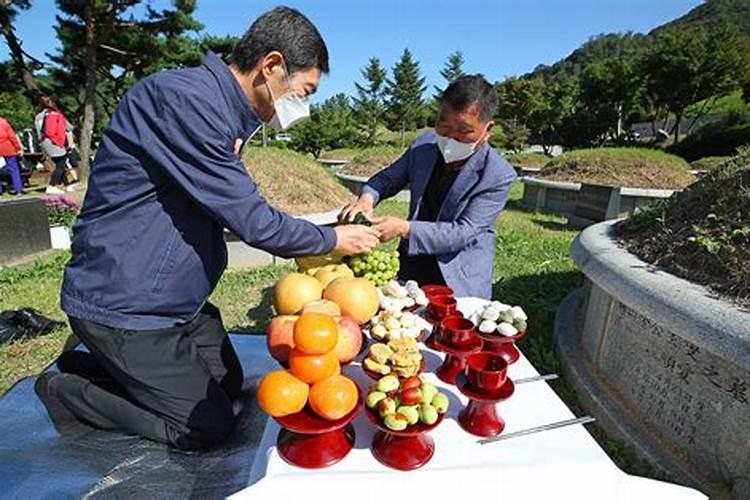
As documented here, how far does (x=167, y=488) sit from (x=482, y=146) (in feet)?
7.46

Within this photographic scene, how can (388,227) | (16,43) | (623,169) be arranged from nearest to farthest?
1. (388,227)
2. (623,169)
3. (16,43)

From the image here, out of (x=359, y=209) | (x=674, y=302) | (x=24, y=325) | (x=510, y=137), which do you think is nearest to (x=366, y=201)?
(x=359, y=209)

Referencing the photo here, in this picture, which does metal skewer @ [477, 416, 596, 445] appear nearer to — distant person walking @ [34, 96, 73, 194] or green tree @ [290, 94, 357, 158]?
distant person walking @ [34, 96, 73, 194]

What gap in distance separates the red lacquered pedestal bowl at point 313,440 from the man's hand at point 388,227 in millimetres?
1108

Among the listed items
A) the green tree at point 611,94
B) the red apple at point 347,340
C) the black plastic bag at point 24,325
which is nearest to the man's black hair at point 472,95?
the red apple at point 347,340

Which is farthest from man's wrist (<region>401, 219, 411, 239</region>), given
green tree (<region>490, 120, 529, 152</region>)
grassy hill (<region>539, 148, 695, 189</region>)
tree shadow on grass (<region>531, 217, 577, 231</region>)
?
green tree (<region>490, 120, 529, 152</region>)

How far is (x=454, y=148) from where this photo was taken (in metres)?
2.66

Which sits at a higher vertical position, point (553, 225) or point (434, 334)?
point (434, 334)

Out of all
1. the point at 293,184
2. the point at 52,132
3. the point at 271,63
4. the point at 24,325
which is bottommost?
the point at 24,325

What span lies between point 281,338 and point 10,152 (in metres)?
10.7

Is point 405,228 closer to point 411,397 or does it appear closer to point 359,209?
point 359,209

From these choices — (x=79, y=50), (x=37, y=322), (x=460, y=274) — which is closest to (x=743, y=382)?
(x=460, y=274)

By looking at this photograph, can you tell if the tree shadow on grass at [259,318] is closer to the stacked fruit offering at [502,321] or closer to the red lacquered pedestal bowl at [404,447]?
the stacked fruit offering at [502,321]

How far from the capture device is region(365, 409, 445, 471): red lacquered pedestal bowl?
3.76 feet
